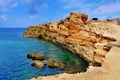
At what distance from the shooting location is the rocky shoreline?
44.8 meters

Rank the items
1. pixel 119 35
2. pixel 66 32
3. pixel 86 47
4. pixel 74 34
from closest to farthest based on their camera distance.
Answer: pixel 119 35
pixel 86 47
pixel 74 34
pixel 66 32

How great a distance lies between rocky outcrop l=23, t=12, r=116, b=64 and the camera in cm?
4526

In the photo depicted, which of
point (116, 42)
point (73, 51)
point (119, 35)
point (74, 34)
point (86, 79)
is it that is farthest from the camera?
point (74, 34)

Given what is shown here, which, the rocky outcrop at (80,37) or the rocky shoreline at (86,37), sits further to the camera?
the rocky outcrop at (80,37)

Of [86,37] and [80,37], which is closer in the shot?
[86,37]

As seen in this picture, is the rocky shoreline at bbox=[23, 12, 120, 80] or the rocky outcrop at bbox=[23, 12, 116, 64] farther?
the rocky outcrop at bbox=[23, 12, 116, 64]

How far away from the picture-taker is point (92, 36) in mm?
59062

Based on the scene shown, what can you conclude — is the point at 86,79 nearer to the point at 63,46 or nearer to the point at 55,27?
the point at 63,46

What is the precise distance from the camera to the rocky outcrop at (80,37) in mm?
45263

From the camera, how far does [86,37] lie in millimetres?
61312

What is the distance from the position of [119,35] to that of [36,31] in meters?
66.8

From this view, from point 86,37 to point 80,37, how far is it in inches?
137

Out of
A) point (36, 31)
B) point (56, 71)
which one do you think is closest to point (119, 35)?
point (56, 71)

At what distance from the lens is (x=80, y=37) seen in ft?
212
